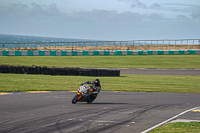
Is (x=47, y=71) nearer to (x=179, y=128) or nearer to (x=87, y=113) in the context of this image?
(x=87, y=113)

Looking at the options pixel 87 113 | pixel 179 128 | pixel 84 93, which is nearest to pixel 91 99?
pixel 84 93

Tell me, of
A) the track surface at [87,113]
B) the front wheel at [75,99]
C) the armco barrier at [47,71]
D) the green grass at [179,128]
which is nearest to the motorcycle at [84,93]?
the front wheel at [75,99]

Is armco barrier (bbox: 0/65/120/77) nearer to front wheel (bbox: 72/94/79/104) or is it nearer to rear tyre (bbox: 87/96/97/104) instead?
rear tyre (bbox: 87/96/97/104)

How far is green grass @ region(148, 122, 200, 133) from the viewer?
9.15 metres

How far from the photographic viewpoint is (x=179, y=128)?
31.4 feet

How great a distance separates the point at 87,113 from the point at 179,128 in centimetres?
381

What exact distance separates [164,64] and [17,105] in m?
35.5

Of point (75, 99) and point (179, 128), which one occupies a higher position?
point (75, 99)

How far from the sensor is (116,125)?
9.71 meters

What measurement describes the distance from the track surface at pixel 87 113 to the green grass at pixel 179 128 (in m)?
0.52

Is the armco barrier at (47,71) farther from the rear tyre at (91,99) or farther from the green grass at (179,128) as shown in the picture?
the green grass at (179,128)

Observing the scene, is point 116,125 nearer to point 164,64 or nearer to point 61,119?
point 61,119

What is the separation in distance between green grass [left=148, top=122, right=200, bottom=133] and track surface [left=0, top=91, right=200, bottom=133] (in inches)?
20.7

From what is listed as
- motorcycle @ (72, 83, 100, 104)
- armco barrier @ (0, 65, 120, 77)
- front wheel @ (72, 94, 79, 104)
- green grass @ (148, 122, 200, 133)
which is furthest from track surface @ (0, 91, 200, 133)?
armco barrier @ (0, 65, 120, 77)
